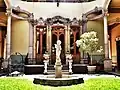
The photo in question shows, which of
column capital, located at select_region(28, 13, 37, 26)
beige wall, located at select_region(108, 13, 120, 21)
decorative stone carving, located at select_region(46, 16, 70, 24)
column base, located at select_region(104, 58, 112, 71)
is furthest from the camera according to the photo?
decorative stone carving, located at select_region(46, 16, 70, 24)

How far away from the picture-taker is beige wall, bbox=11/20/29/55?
643 inches

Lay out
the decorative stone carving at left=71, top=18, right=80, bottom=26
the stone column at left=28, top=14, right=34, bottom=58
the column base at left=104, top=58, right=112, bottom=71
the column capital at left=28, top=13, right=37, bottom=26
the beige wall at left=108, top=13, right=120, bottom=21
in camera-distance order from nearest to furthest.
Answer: the column base at left=104, top=58, right=112, bottom=71
the beige wall at left=108, top=13, right=120, bottom=21
the stone column at left=28, top=14, right=34, bottom=58
the column capital at left=28, top=13, right=37, bottom=26
the decorative stone carving at left=71, top=18, right=80, bottom=26

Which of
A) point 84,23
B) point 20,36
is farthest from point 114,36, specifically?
point 20,36

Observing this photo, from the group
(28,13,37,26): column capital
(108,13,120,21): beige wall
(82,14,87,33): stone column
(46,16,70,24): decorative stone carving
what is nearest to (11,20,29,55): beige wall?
(28,13,37,26): column capital

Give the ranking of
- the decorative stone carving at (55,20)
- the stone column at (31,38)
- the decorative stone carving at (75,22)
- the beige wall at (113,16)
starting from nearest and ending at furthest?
the beige wall at (113,16) → the stone column at (31,38) → the decorative stone carving at (55,20) → the decorative stone carving at (75,22)

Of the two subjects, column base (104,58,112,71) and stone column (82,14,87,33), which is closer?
column base (104,58,112,71)

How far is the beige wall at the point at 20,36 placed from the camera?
53.6 feet

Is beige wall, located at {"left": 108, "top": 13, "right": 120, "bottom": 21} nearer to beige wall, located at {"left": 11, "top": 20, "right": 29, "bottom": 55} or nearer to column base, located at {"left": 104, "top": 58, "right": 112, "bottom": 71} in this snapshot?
column base, located at {"left": 104, "top": 58, "right": 112, "bottom": 71}

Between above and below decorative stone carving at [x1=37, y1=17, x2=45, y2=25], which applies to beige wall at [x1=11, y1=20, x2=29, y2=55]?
below

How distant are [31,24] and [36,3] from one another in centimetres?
191

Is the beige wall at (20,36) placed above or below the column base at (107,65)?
above

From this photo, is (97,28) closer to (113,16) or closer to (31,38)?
(113,16)

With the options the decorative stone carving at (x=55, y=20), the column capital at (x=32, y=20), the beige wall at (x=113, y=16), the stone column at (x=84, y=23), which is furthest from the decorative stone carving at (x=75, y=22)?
the column capital at (x=32, y=20)

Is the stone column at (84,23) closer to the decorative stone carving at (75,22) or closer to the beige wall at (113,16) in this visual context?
the decorative stone carving at (75,22)
